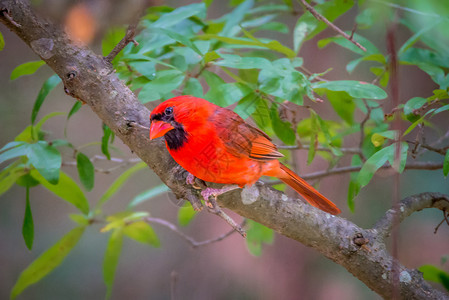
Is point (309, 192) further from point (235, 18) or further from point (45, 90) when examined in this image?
point (45, 90)

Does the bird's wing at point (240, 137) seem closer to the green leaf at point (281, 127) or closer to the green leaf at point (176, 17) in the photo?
the green leaf at point (281, 127)

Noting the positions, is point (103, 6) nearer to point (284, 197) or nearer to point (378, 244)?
point (284, 197)

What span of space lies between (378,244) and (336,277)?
5.65 feet

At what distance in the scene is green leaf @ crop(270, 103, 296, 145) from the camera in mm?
1584

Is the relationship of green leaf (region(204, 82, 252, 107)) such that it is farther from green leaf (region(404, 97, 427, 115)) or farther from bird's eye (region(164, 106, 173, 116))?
green leaf (region(404, 97, 427, 115))

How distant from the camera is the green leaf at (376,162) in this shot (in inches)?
49.4

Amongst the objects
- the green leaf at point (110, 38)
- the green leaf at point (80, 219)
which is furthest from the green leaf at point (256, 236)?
the green leaf at point (110, 38)

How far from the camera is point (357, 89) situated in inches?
54.0

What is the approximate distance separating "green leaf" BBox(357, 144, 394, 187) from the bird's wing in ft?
0.84

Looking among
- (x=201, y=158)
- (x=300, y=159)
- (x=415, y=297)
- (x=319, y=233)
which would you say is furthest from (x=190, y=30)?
(x=300, y=159)

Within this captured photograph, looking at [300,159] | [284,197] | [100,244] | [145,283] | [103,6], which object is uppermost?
[103,6]

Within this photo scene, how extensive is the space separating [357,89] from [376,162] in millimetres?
241

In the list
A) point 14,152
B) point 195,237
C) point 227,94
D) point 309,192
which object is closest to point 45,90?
point 14,152

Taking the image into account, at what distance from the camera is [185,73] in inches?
60.6
